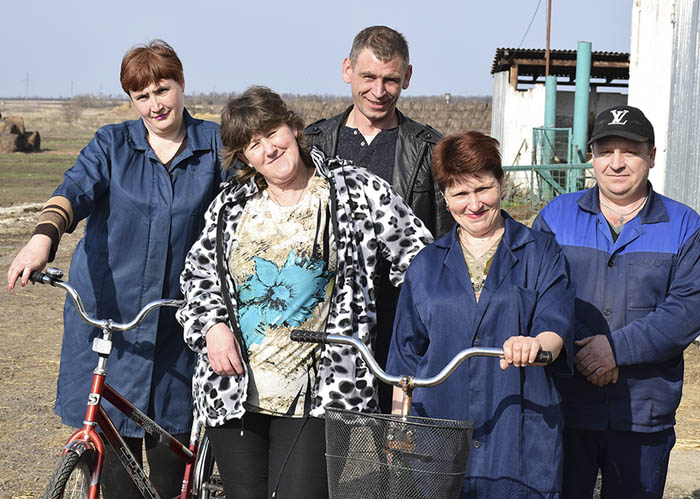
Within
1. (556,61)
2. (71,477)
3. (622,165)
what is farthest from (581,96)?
(71,477)

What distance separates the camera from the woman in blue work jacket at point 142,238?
12.1 ft

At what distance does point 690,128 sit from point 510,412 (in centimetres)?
620

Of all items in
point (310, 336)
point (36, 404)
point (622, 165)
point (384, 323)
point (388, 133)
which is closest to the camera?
point (310, 336)

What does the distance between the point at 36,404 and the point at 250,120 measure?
4.62 meters

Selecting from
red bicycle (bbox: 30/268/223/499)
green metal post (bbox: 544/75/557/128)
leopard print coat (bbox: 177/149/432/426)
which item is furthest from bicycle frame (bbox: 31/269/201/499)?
green metal post (bbox: 544/75/557/128)

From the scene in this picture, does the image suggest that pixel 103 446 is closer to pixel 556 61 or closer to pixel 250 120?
pixel 250 120

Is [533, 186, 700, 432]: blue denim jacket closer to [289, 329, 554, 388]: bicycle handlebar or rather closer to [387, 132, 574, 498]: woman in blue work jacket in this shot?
[387, 132, 574, 498]: woman in blue work jacket

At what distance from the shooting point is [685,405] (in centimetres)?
671

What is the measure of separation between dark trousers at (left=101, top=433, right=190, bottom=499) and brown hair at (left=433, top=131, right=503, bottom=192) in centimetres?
185

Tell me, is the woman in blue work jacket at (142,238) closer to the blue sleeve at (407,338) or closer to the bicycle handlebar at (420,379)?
the blue sleeve at (407,338)

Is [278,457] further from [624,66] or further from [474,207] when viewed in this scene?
[624,66]

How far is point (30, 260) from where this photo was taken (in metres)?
3.15

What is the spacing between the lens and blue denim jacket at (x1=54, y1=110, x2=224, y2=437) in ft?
12.2

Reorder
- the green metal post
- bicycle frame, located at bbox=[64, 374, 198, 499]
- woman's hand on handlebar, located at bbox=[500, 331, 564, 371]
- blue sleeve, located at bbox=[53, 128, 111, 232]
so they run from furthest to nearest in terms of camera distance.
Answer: the green metal post → blue sleeve, located at bbox=[53, 128, 111, 232] → bicycle frame, located at bbox=[64, 374, 198, 499] → woman's hand on handlebar, located at bbox=[500, 331, 564, 371]
